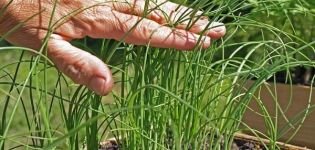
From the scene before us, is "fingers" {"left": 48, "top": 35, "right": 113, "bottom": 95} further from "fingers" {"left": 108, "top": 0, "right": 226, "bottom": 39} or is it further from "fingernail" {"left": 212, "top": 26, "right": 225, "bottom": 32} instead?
"fingernail" {"left": 212, "top": 26, "right": 225, "bottom": 32}

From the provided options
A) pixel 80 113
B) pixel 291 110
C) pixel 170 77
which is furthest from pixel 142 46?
pixel 291 110

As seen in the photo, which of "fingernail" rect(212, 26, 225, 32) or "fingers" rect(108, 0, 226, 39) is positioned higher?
"fingers" rect(108, 0, 226, 39)

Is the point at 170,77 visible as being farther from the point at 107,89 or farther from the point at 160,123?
the point at 107,89

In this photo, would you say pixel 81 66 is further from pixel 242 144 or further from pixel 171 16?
pixel 242 144

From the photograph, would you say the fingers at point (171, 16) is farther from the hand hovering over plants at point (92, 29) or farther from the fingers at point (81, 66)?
the fingers at point (81, 66)

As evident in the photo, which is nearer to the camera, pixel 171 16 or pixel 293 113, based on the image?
pixel 171 16

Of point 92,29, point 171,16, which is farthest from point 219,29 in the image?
point 92,29

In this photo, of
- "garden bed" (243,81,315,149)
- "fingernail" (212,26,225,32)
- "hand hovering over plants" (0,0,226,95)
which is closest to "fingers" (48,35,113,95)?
"hand hovering over plants" (0,0,226,95)

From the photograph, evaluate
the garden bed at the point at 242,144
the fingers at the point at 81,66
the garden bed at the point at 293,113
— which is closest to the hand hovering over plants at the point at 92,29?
the fingers at the point at 81,66
